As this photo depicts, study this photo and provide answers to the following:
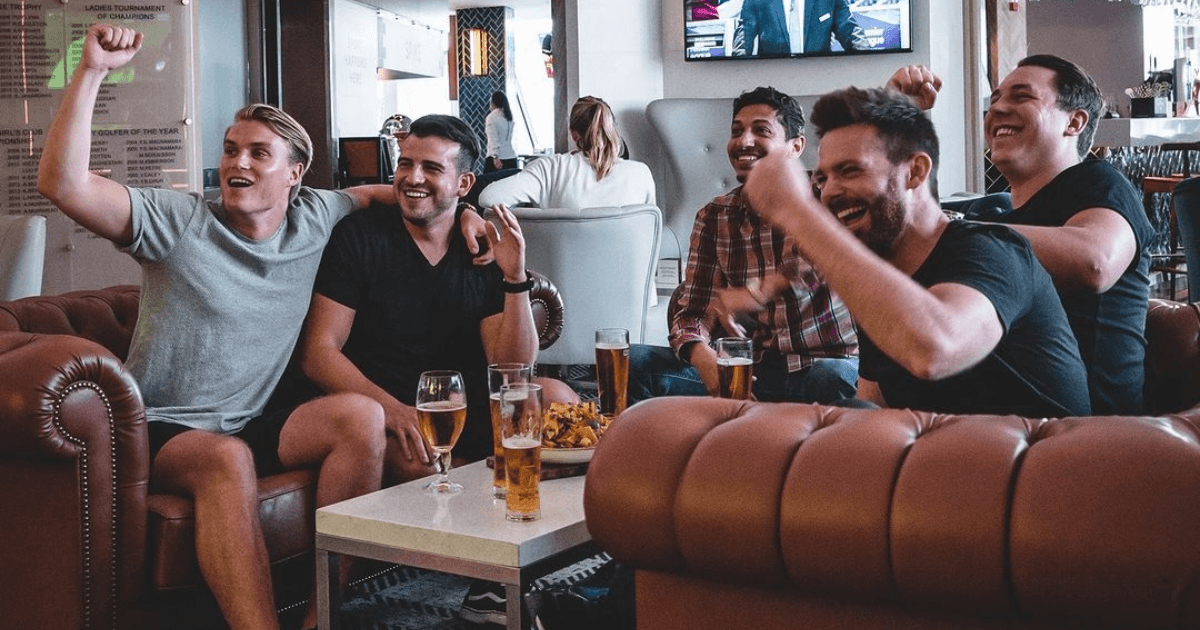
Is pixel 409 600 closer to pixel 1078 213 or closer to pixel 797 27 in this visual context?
pixel 1078 213

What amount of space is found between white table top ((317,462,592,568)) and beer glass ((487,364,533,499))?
33 millimetres

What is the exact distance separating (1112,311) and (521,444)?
1.10 meters

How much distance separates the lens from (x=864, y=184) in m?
1.73

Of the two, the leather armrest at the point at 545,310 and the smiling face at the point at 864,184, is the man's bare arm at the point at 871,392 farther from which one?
the leather armrest at the point at 545,310

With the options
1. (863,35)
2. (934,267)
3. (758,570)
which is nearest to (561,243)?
(934,267)

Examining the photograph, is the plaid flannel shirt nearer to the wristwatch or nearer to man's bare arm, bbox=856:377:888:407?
the wristwatch

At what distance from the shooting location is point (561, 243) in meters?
3.81

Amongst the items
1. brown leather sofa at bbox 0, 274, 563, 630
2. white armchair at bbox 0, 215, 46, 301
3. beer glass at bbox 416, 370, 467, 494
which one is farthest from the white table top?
white armchair at bbox 0, 215, 46, 301

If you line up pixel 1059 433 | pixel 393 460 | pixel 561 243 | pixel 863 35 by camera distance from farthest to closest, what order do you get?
pixel 863 35 < pixel 561 243 < pixel 393 460 < pixel 1059 433

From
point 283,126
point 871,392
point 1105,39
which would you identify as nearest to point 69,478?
point 283,126

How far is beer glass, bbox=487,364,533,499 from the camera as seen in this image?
6.26 feet

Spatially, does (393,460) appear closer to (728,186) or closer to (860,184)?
(860,184)

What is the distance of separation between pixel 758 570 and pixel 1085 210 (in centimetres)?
121

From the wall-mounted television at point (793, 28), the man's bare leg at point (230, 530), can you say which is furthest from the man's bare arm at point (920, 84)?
the wall-mounted television at point (793, 28)
